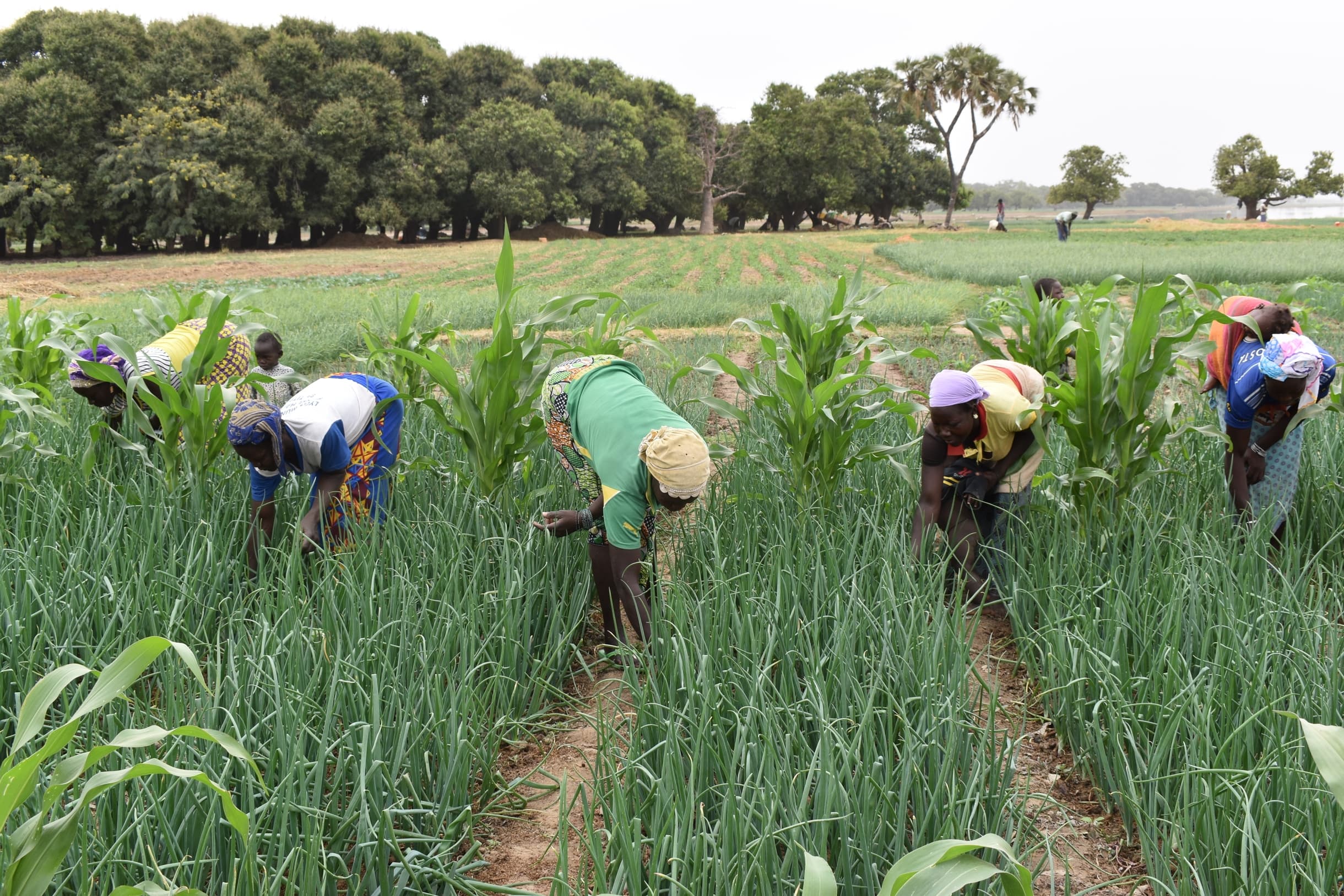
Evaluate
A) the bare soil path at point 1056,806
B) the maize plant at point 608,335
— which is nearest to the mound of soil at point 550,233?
the maize plant at point 608,335

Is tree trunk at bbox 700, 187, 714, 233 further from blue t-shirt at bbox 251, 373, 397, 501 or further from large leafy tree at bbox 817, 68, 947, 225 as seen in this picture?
blue t-shirt at bbox 251, 373, 397, 501

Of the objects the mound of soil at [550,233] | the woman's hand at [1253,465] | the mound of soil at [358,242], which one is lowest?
the woman's hand at [1253,465]

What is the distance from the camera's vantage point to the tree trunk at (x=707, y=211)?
4591 centimetres

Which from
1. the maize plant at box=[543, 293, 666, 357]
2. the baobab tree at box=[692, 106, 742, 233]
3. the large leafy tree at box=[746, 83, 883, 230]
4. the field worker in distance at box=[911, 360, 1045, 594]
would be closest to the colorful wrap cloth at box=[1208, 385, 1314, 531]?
the field worker in distance at box=[911, 360, 1045, 594]

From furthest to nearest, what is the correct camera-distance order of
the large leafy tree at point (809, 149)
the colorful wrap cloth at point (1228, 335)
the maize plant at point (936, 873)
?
the large leafy tree at point (809, 149) → the colorful wrap cloth at point (1228, 335) → the maize plant at point (936, 873)

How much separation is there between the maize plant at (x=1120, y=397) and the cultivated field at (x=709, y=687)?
0.59 feet

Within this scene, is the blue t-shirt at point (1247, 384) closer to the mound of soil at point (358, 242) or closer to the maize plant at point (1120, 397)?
the maize plant at point (1120, 397)

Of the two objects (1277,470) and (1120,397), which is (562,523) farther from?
(1277,470)

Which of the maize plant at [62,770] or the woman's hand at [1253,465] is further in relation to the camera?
the woman's hand at [1253,465]

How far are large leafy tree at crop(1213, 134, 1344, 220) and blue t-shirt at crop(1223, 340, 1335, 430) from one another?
6712 centimetres

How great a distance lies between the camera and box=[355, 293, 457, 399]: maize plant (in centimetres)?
490

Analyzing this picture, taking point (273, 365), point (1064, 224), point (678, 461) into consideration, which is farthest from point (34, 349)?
point (1064, 224)

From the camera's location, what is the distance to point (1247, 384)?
353 cm

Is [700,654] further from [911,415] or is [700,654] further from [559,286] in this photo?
[559,286]
